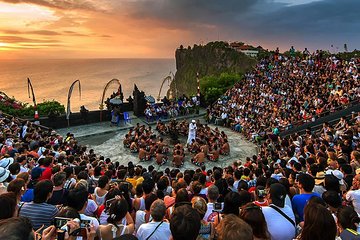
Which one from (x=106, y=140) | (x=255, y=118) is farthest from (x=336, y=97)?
(x=106, y=140)

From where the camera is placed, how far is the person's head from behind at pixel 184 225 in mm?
2760

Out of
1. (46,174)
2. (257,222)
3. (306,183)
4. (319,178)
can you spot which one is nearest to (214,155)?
(319,178)

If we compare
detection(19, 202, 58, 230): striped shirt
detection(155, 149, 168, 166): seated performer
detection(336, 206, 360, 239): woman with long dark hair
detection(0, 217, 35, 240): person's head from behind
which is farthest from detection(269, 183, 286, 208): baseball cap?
detection(155, 149, 168, 166): seated performer

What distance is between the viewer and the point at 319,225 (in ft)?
9.87

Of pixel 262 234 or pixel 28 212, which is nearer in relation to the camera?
pixel 262 234

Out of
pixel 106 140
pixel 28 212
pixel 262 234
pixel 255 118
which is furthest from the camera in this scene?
pixel 255 118

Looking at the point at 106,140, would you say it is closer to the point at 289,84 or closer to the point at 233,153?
the point at 233,153

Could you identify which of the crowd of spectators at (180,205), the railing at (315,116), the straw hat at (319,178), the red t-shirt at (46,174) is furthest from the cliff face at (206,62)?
the straw hat at (319,178)

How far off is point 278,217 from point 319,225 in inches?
37.6

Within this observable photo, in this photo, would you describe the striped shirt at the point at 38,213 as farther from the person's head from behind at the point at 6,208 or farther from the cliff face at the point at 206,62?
the cliff face at the point at 206,62

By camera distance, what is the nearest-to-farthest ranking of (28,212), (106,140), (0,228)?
(0,228) → (28,212) → (106,140)

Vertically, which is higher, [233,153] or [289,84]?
[289,84]

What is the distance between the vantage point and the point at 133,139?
1758 cm

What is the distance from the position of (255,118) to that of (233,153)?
5137mm
